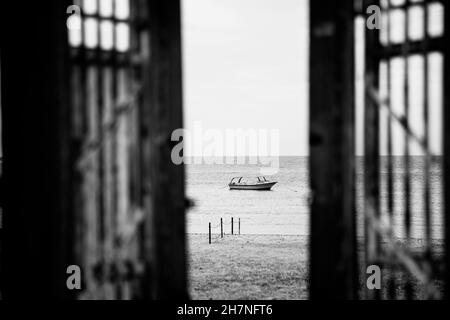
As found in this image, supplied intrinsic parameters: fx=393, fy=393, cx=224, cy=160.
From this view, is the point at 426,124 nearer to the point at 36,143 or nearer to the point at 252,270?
the point at 36,143

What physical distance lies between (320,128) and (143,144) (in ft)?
5.10

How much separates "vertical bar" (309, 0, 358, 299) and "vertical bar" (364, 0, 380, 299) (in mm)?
242

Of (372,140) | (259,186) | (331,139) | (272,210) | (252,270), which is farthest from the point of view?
(259,186)

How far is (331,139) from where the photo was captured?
3232 mm

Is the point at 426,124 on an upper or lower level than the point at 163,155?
upper

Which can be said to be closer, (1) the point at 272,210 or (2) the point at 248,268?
(2) the point at 248,268

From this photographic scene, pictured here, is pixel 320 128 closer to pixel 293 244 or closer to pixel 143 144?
pixel 143 144

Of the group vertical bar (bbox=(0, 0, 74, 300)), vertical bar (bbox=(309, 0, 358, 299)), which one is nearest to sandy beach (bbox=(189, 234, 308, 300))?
vertical bar (bbox=(309, 0, 358, 299))

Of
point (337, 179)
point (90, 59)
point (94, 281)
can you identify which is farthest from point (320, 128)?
point (94, 281)

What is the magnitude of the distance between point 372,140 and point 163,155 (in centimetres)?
186

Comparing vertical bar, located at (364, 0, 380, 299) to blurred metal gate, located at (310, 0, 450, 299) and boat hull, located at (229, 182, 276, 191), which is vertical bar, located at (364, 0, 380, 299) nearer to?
blurred metal gate, located at (310, 0, 450, 299)

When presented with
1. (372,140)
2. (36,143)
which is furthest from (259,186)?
(36,143)

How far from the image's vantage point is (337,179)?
3.25m
